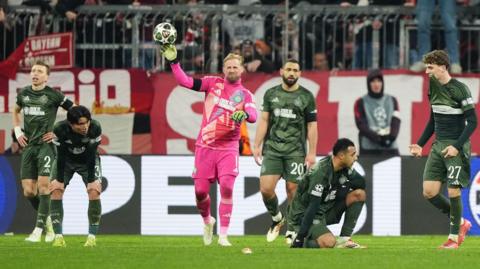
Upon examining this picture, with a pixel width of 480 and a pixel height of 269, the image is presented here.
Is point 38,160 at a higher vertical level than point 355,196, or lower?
lower

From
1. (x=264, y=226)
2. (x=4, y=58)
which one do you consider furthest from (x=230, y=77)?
(x=4, y=58)

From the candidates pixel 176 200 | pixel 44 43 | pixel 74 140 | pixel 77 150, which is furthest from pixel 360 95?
pixel 74 140

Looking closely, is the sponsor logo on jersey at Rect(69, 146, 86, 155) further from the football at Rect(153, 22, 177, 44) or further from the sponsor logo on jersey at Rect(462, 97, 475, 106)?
the sponsor logo on jersey at Rect(462, 97, 475, 106)

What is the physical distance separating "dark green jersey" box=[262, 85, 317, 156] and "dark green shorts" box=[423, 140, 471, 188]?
2.60 meters

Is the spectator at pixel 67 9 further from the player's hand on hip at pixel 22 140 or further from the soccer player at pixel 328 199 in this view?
the soccer player at pixel 328 199

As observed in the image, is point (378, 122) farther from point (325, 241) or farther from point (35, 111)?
point (325, 241)

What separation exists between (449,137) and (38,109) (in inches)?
232

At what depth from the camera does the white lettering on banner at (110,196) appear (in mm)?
22672

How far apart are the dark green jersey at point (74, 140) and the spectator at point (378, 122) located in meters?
7.10

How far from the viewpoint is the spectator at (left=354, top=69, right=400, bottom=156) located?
23.5 m

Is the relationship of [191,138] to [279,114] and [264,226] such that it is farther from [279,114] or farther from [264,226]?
[279,114]

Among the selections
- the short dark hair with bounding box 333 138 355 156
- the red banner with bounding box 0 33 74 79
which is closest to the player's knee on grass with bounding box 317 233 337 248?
the short dark hair with bounding box 333 138 355 156

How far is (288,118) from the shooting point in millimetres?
19422

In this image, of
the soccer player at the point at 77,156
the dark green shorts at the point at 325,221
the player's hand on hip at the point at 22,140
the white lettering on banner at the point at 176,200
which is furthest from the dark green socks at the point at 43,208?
the dark green shorts at the point at 325,221
